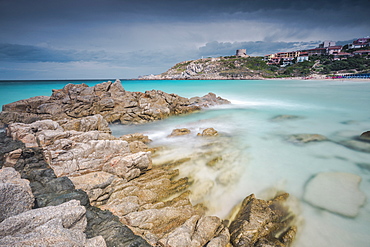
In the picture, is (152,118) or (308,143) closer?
(308,143)

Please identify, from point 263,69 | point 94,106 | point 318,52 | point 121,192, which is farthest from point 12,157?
point 318,52

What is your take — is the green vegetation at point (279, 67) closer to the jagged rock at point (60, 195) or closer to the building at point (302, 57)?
the building at point (302, 57)

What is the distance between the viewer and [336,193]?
765cm

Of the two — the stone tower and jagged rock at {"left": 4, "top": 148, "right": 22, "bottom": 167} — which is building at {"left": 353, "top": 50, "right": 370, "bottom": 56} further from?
jagged rock at {"left": 4, "top": 148, "right": 22, "bottom": 167}

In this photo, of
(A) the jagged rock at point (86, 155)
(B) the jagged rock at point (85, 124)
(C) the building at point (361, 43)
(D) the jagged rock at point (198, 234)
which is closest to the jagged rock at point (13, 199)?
(A) the jagged rock at point (86, 155)

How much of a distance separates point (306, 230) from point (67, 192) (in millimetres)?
7820

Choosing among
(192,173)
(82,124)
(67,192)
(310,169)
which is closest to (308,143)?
(310,169)

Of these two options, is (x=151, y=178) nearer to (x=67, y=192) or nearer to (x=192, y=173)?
(x=192, y=173)

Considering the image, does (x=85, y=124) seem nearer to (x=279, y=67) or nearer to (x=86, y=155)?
(x=86, y=155)

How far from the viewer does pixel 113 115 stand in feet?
66.8

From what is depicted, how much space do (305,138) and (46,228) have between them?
16.0 metres

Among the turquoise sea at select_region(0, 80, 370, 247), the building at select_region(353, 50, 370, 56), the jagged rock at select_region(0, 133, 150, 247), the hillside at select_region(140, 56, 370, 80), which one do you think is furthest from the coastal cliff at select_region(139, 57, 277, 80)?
the jagged rock at select_region(0, 133, 150, 247)

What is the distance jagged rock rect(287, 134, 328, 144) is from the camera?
1383cm

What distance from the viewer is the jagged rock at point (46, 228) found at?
122 inches
